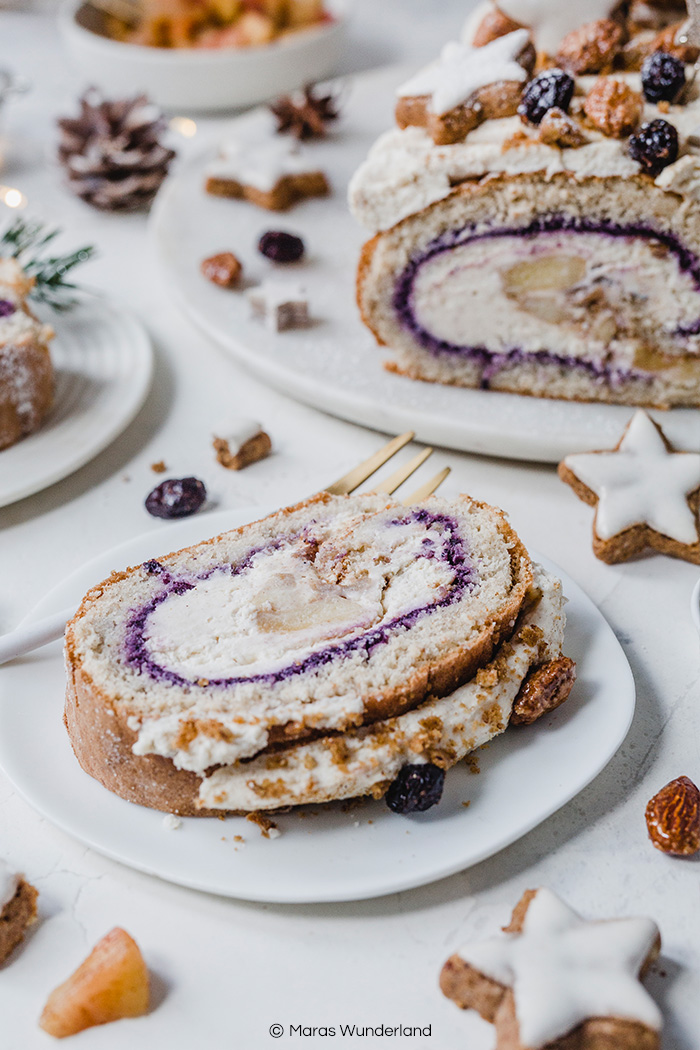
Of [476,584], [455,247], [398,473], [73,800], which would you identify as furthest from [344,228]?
[73,800]

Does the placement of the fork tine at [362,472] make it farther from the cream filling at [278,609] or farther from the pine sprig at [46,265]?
the pine sprig at [46,265]

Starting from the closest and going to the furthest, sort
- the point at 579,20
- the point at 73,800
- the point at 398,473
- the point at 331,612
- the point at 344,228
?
the point at 73,800, the point at 331,612, the point at 398,473, the point at 579,20, the point at 344,228

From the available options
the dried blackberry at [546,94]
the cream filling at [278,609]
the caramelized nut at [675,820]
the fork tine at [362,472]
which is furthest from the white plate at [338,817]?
the dried blackberry at [546,94]

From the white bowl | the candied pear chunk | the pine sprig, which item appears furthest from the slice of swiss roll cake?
the white bowl

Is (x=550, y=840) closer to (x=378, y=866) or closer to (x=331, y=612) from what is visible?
(x=378, y=866)

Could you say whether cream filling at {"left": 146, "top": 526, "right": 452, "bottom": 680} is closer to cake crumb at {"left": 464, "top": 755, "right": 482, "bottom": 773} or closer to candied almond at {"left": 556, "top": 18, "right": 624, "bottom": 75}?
cake crumb at {"left": 464, "top": 755, "right": 482, "bottom": 773}

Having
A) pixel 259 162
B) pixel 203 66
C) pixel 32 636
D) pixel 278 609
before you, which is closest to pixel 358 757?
pixel 278 609

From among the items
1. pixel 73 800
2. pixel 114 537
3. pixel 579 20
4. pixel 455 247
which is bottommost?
pixel 114 537
